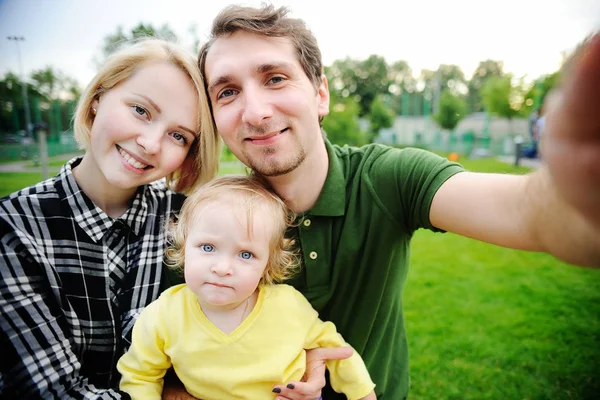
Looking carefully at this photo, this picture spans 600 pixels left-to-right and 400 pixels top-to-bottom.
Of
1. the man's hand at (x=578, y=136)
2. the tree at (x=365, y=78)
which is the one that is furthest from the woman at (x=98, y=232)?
the tree at (x=365, y=78)

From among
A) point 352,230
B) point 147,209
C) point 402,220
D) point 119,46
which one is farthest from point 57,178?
point 402,220

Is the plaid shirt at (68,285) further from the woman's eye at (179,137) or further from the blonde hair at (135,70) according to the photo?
the woman's eye at (179,137)

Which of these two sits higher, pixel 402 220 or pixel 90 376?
pixel 402 220

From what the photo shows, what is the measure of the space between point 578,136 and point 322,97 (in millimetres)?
1695

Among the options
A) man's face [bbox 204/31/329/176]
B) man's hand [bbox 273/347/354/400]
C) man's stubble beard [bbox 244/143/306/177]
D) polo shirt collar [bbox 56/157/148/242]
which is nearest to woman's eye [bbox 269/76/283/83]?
man's face [bbox 204/31/329/176]

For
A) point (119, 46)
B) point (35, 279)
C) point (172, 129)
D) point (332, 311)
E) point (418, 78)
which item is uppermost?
point (418, 78)

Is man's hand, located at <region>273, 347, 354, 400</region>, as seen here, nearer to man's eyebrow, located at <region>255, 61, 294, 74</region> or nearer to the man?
the man

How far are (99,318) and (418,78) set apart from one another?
54.5m

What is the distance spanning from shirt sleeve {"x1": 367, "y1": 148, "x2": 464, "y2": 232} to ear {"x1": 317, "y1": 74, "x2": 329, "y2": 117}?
55 cm

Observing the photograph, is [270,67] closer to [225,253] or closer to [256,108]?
[256,108]

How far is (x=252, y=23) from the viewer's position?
73.8 inches

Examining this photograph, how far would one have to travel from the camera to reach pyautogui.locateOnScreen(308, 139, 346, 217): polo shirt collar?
1834 mm

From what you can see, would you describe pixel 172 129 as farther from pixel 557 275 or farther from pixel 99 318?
pixel 557 275

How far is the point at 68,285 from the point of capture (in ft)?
5.72
